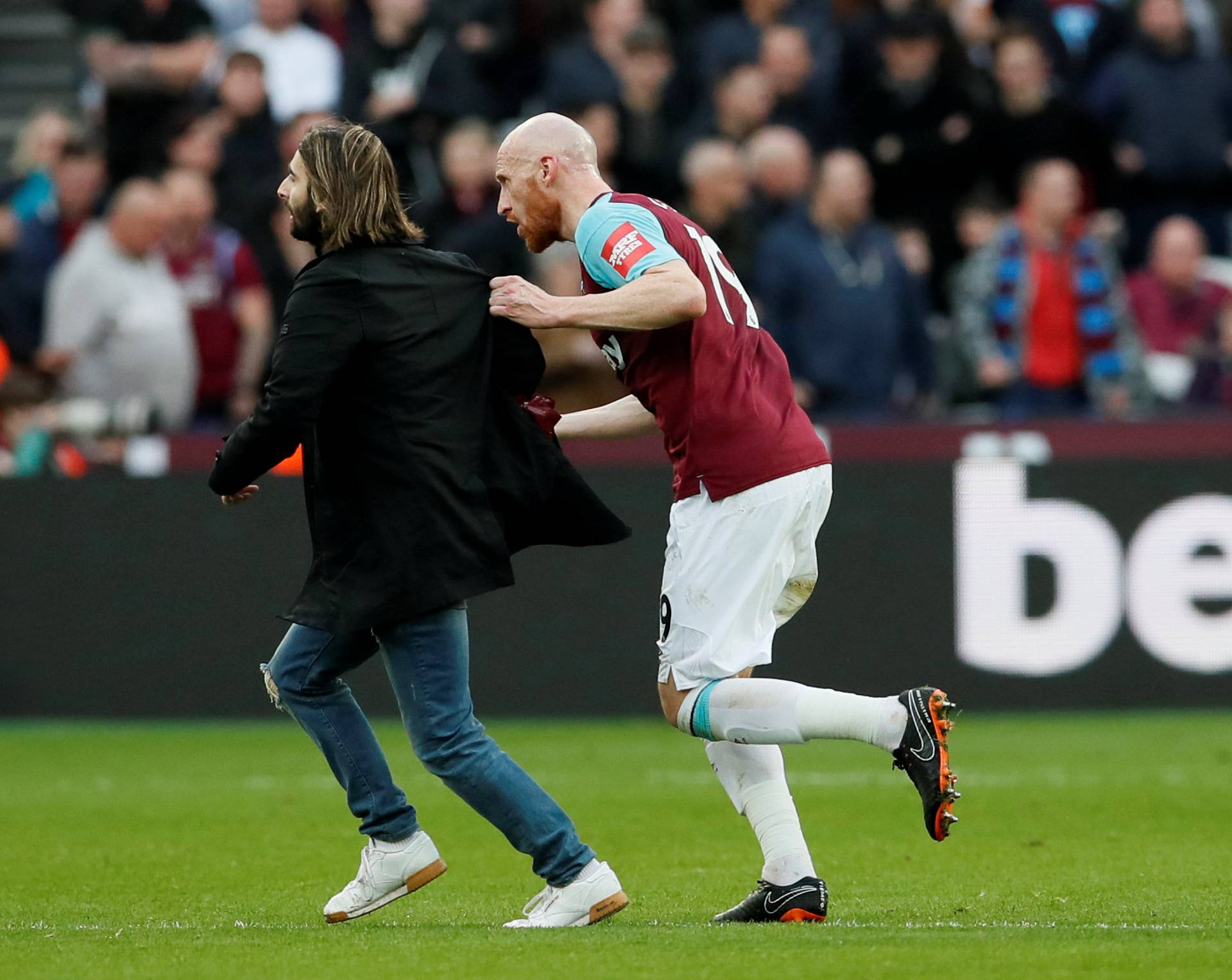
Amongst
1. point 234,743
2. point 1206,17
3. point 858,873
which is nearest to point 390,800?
point 858,873

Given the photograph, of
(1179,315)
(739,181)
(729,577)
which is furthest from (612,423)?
(1179,315)

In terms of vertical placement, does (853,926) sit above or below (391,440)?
below

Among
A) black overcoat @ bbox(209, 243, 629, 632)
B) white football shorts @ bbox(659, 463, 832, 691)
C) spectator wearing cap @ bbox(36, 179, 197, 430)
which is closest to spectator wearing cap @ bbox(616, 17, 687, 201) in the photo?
spectator wearing cap @ bbox(36, 179, 197, 430)

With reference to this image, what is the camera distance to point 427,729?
5.63 metres

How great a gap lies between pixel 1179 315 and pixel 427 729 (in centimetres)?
922

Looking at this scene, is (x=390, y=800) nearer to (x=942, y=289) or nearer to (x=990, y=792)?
(x=990, y=792)

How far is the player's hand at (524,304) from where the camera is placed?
18.4 ft

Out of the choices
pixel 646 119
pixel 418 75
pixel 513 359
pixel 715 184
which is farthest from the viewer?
pixel 418 75

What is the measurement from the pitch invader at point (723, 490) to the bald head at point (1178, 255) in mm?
8048

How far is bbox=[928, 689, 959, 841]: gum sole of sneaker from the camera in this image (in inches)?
220

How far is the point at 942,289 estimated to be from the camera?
14.4m

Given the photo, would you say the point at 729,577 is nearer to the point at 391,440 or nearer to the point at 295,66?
the point at 391,440

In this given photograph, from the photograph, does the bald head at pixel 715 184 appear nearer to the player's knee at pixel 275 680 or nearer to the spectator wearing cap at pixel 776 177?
the spectator wearing cap at pixel 776 177

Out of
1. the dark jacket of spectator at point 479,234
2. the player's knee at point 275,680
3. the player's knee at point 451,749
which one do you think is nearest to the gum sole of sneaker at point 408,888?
the player's knee at point 451,749
